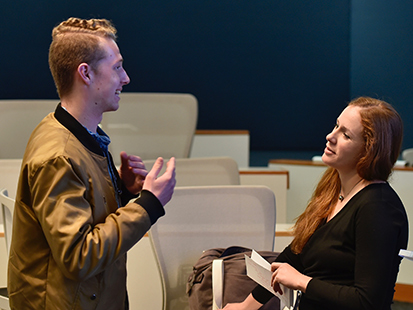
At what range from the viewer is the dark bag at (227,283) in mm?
1556

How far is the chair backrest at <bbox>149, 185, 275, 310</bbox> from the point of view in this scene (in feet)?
5.87

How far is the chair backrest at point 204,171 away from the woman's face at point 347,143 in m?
1.05


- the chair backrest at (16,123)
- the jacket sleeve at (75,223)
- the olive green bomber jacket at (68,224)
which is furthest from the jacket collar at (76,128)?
the chair backrest at (16,123)

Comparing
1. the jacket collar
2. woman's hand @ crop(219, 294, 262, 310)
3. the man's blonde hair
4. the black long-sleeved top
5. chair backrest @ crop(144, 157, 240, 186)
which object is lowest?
woman's hand @ crop(219, 294, 262, 310)

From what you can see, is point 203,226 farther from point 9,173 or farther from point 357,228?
point 9,173

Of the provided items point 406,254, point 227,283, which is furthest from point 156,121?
point 406,254

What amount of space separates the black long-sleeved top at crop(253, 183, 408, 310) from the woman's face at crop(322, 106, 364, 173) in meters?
0.09

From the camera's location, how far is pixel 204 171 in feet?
7.67

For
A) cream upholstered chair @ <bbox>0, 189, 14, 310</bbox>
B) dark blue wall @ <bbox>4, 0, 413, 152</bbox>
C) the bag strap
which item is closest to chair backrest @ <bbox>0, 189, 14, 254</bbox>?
cream upholstered chair @ <bbox>0, 189, 14, 310</bbox>

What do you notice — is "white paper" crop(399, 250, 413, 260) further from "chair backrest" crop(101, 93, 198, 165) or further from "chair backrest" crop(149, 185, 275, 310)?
"chair backrest" crop(101, 93, 198, 165)

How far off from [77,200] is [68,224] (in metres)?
0.06

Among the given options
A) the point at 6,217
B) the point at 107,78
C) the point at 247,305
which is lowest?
the point at 247,305

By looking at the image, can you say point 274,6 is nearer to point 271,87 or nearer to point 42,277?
point 271,87

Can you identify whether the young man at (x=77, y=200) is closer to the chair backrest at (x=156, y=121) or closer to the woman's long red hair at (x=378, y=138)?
the woman's long red hair at (x=378, y=138)
